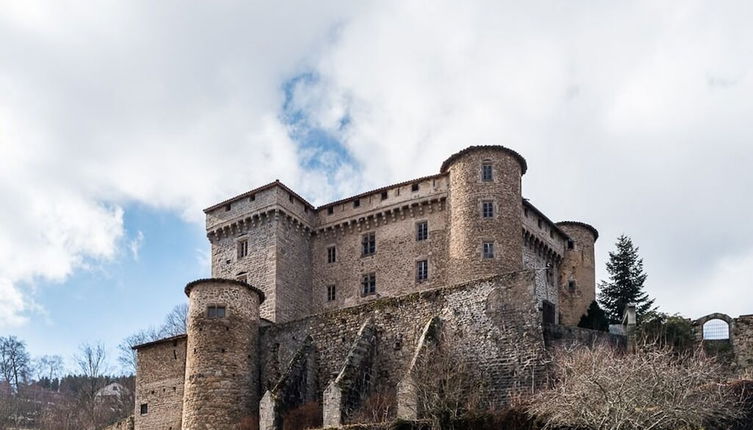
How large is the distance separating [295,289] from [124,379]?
29.2 m

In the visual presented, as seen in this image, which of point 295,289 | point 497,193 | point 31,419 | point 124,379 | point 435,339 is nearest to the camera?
point 435,339

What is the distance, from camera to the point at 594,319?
4659 cm

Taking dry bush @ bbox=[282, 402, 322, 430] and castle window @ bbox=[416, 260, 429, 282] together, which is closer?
dry bush @ bbox=[282, 402, 322, 430]

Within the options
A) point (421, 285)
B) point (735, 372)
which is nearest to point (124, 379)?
point (421, 285)

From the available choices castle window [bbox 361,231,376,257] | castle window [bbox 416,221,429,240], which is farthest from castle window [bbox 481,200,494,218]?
castle window [bbox 361,231,376,257]

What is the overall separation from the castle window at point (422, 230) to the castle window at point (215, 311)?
12416 mm

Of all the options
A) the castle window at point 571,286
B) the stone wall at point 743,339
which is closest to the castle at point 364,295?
the castle window at point 571,286

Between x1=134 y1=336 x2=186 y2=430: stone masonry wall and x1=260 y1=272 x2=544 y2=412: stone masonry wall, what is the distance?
4.36 metres

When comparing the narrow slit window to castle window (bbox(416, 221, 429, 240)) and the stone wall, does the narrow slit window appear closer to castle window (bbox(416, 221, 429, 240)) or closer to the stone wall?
castle window (bbox(416, 221, 429, 240))

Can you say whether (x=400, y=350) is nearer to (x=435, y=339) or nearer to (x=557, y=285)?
(x=435, y=339)

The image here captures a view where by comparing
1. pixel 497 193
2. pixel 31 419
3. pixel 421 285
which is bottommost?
pixel 31 419

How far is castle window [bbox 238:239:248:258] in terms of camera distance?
166 ft

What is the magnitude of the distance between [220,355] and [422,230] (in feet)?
45.2

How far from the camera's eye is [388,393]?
3541 cm
